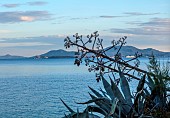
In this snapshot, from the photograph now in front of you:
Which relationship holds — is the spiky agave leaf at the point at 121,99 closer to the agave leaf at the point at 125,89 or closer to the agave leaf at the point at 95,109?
the agave leaf at the point at 125,89

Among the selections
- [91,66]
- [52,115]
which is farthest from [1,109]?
[91,66]

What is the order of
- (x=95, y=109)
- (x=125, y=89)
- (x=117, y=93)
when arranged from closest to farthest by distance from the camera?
(x=95, y=109) < (x=117, y=93) < (x=125, y=89)

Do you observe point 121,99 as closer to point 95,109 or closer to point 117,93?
A: point 117,93

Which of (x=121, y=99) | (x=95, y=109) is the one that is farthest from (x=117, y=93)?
(x=95, y=109)

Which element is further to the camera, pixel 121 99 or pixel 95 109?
pixel 121 99

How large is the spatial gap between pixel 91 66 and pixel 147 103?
0.88 m

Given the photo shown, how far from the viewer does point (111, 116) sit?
10.1ft

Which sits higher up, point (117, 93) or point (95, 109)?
point (117, 93)

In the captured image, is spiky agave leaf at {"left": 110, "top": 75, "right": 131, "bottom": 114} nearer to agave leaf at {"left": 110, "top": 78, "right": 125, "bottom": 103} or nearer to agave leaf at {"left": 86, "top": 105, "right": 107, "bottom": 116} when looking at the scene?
agave leaf at {"left": 110, "top": 78, "right": 125, "bottom": 103}

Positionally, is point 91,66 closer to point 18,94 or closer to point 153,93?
point 153,93

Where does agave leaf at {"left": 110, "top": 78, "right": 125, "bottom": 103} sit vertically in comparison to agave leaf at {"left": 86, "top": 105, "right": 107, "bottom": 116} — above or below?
above

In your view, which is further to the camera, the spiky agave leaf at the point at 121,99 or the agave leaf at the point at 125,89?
the agave leaf at the point at 125,89

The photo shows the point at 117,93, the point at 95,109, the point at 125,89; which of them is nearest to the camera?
the point at 95,109

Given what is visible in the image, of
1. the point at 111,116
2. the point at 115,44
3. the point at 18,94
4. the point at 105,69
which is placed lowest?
the point at 18,94
